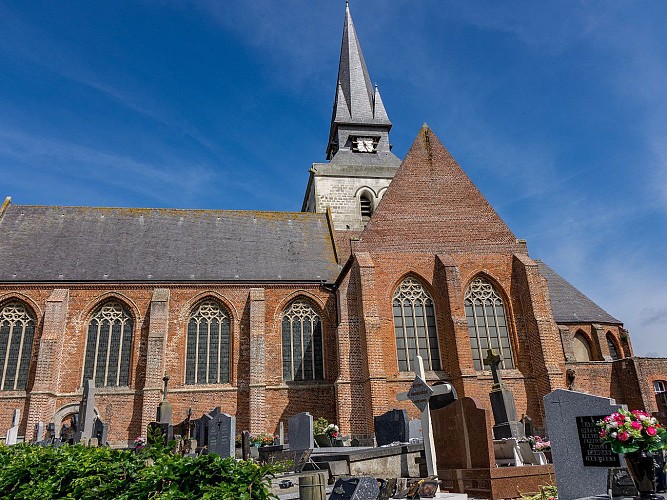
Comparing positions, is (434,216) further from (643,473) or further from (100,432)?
(643,473)

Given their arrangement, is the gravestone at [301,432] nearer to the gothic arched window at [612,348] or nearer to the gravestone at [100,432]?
the gravestone at [100,432]

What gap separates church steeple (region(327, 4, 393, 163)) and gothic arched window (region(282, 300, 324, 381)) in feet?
46.4

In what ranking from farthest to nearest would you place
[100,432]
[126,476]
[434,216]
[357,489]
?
[434,216]
[100,432]
[357,489]
[126,476]

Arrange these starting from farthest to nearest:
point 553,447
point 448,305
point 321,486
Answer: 1. point 448,305
2. point 553,447
3. point 321,486

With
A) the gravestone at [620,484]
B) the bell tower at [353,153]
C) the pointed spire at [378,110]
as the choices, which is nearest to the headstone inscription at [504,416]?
the gravestone at [620,484]

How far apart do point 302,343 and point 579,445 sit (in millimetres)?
14560

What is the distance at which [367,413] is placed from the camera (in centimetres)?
1758

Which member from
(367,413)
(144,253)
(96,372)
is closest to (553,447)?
(367,413)

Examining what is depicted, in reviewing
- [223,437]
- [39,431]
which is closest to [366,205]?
[39,431]

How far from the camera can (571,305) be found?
985 inches

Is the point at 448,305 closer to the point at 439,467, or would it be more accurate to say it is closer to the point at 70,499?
the point at 439,467

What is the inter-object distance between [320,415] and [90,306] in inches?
391

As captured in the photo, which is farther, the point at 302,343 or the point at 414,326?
the point at 302,343

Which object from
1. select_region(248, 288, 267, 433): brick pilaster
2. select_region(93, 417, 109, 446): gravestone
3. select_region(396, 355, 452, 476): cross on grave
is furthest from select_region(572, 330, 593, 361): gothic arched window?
select_region(93, 417, 109, 446): gravestone
